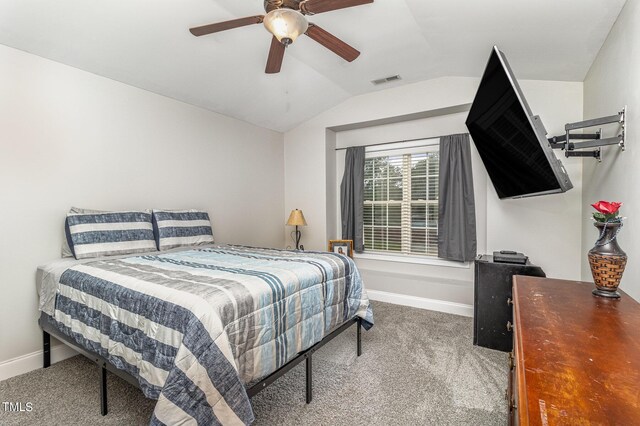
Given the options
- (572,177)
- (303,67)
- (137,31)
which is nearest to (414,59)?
(303,67)

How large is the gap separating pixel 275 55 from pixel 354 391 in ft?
7.77

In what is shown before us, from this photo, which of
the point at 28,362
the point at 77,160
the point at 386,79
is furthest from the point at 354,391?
the point at 386,79

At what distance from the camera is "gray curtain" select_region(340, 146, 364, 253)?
428 cm

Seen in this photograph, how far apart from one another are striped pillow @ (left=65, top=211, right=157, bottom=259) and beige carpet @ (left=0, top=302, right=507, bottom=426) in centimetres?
91

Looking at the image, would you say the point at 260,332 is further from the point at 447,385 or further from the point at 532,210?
the point at 532,210

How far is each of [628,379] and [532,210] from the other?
9.39 feet

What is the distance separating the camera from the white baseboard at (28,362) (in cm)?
221

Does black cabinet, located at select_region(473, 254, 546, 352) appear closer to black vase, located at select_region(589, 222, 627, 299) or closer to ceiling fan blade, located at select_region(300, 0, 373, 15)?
black vase, located at select_region(589, 222, 627, 299)

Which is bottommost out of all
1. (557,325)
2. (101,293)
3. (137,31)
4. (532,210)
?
(101,293)

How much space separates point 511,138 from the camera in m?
2.12

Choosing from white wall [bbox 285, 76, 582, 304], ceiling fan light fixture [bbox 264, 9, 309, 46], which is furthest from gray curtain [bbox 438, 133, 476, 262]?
Answer: ceiling fan light fixture [bbox 264, 9, 309, 46]

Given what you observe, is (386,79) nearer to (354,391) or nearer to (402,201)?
Result: (402,201)

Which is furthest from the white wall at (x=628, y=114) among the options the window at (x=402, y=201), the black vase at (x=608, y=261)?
the window at (x=402, y=201)

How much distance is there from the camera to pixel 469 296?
11.7 feet
